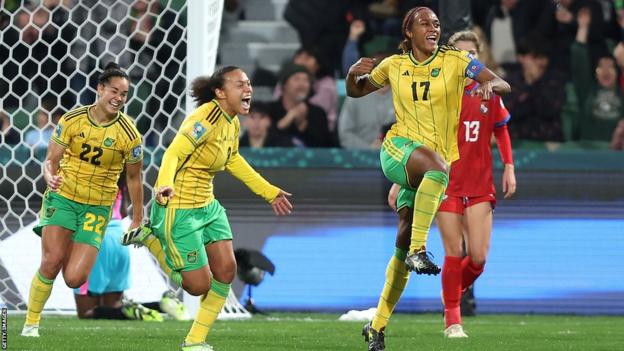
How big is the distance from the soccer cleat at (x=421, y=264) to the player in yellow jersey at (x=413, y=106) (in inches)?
12.3

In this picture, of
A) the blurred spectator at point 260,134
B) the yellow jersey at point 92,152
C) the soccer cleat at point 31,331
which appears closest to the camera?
the soccer cleat at point 31,331

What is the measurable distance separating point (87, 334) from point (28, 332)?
436 millimetres

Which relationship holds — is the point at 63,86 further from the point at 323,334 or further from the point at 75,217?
the point at 323,334

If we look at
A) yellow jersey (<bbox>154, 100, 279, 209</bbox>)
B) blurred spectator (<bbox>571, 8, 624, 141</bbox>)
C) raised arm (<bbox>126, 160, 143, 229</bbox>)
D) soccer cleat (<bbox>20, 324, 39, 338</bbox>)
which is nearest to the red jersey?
yellow jersey (<bbox>154, 100, 279, 209</bbox>)

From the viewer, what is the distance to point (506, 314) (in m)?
12.2

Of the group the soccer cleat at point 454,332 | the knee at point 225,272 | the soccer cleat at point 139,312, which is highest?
the knee at point 225,272

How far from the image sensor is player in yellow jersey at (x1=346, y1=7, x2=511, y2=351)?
791 cm

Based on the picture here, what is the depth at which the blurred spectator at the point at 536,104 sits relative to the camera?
45.8 feet

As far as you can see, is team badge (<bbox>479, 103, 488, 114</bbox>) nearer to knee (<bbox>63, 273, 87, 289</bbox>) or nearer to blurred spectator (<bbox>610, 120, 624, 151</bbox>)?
knee (<bbox>63, 273, 87, 289</bbox>)

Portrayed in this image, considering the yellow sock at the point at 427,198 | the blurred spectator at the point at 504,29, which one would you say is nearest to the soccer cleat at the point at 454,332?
the yellow sock at the point at 427,198

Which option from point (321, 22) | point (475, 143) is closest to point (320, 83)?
point (321, 22)

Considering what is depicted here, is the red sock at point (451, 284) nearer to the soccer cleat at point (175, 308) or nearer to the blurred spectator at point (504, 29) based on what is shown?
the soccer cleat at point (175, 308)

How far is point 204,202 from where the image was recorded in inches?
319

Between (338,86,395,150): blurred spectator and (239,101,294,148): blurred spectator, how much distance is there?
58 centimetres
